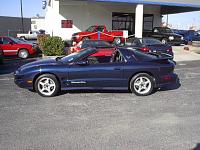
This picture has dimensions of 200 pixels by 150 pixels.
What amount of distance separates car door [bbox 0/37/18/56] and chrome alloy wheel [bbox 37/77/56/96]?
36.3 feet

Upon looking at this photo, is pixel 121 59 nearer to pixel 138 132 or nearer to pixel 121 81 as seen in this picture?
pixel 121 81

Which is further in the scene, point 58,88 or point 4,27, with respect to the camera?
point 4,27

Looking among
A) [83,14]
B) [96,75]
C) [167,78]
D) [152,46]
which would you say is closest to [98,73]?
[96,75]

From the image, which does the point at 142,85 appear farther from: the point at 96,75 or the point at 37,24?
the point at 37,24

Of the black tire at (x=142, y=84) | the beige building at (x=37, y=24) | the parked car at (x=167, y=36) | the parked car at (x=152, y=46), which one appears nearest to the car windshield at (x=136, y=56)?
the black tire at (x=142, y=84)

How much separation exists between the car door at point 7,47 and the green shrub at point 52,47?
191 cm

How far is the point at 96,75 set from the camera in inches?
320

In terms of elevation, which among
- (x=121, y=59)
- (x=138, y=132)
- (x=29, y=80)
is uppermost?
(x=121, y=59)

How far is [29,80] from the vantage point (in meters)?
8.11

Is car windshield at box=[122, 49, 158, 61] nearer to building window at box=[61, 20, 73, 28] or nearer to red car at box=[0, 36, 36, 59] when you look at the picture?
red car at box=[0, 36, 36, 59]

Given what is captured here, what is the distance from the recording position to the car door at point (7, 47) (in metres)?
18.5

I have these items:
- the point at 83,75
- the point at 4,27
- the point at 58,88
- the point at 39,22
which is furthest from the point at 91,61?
the point at 39,22

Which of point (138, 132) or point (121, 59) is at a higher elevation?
point (121, 59)

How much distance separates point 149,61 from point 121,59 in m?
0.75
